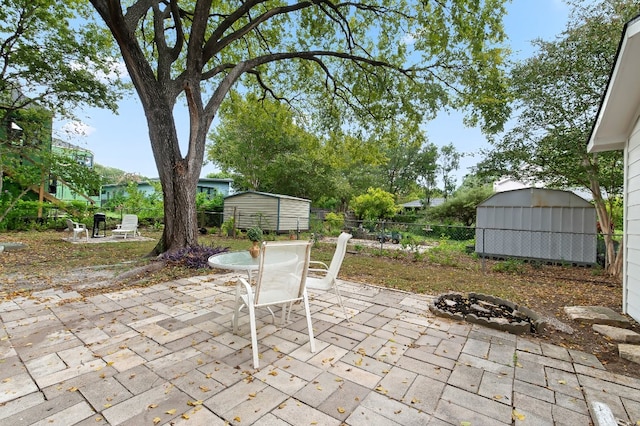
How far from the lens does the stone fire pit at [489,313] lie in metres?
2.94

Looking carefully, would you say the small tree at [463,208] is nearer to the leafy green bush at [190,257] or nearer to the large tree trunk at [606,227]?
the large tree trunk at [606,227]

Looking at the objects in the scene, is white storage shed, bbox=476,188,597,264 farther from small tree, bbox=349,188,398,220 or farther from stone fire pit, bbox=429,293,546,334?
small tree, bbox=349,188,398,220

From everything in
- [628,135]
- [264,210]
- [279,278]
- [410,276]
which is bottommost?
[410,276]

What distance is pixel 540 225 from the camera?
8.27 m

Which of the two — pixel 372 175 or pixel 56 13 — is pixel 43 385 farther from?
pixel 372 175

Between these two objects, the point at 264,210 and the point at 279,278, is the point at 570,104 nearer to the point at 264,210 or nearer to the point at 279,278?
the point at 279,278

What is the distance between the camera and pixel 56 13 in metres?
7.89

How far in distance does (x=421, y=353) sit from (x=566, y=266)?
7.69 meters

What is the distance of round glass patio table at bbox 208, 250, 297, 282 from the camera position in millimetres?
2270

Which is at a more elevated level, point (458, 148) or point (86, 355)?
point (458, 148)

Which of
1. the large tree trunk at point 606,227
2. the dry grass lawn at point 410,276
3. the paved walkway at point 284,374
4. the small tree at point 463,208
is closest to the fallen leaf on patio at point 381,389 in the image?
the paved walkway at point 284,374

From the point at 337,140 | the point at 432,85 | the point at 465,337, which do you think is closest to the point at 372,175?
the point at 337,140

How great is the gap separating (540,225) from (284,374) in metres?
9.09

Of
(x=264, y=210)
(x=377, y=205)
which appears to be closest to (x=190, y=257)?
(x=264, y=210)
